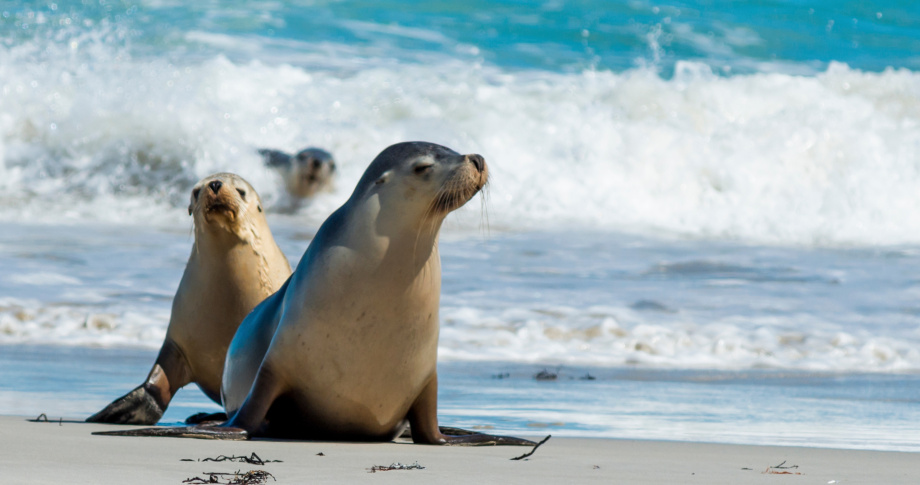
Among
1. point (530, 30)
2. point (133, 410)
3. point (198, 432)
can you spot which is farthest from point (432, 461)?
point (530, 30)

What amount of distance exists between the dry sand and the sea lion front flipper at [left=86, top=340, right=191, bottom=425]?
340mm

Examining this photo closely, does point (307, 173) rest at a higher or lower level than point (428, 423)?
higher

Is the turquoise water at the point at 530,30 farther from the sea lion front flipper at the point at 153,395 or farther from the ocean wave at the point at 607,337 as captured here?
the sea lion front flipper at the point at 153,395

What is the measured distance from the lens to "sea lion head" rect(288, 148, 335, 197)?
1440 centimetres

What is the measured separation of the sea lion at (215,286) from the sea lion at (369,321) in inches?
38.8

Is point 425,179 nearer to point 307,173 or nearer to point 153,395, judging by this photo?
point 153,395

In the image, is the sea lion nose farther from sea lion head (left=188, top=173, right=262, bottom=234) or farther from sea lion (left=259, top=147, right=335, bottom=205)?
sea lion (left=259, top=147, right=335, bottom=205)

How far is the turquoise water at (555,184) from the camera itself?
6.21 meters

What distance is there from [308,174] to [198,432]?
1078 centimetres

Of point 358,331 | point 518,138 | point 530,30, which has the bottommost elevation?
point 358,331

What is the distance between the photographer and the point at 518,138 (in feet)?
52.5

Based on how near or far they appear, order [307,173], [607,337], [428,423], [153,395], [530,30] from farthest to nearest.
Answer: [530,30] < [307,173] < [607,337] < [153,395] < [428,423]

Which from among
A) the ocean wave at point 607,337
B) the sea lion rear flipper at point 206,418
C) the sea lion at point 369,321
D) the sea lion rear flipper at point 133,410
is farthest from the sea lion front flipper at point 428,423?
the ocean wave at point 607,337

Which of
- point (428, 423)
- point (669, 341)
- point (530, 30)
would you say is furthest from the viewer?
point (530, 30)
